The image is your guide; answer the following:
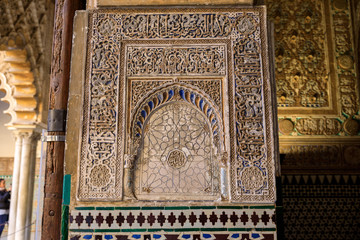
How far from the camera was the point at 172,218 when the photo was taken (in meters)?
2.62

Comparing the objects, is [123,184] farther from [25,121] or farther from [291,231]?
[25,121]

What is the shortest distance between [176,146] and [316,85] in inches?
139

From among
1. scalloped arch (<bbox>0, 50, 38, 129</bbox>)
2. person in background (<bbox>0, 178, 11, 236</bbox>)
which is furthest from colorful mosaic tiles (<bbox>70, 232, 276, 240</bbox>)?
person in background (<bbox>0, 178, 11, 236</bbox>)

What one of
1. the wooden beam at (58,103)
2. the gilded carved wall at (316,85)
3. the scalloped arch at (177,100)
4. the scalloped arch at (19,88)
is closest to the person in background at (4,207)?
the scalloped arch at (19,88)

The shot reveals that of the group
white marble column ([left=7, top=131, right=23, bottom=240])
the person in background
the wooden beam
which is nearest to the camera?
the wooden beam

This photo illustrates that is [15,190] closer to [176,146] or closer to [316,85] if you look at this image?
[176,146]

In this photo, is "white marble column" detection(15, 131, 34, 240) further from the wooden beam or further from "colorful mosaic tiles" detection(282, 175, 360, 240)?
"colorful mosaic tiles" detection(282, 175, 360, 240)

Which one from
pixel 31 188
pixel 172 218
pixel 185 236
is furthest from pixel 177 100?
A: pixel 31 188

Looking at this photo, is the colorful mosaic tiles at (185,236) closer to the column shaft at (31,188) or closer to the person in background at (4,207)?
the column shaft at (31,188)

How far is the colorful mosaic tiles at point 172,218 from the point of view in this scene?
102 inches

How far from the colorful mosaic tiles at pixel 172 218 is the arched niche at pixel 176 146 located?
112 mm

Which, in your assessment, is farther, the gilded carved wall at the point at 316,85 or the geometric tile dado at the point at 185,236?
the gilded carved wall at the point at 316,85

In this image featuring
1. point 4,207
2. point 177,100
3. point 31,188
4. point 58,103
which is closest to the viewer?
point 177,100

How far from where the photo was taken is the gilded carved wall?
532 centimetres
